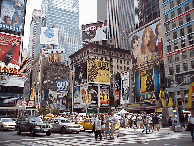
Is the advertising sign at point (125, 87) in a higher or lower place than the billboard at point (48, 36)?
lower

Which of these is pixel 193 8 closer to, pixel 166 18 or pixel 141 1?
pixel 166 18

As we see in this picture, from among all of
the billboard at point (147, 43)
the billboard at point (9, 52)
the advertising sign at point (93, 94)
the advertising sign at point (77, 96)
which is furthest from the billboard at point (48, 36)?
the billboard at point (147, 43)

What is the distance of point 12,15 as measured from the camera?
69.3 m

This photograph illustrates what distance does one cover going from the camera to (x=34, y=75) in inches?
6220

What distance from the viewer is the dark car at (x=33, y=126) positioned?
18.5 meters

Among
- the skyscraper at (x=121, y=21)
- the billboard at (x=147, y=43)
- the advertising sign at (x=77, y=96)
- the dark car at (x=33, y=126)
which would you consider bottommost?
the dark car at (x=33, y=126)

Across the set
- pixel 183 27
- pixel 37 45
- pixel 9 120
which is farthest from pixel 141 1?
pixel 37 45

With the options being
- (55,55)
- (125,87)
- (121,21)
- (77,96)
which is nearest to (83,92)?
(77,96)

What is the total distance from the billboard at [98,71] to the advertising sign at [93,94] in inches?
131

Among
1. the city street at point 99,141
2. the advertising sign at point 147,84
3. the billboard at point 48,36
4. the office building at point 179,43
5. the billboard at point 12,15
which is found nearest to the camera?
the city street at point 99,141

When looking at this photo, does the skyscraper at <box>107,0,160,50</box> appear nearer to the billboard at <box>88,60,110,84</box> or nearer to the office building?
the billboard at <box>88,60,110,84</box>

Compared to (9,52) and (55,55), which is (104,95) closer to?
(9,52)

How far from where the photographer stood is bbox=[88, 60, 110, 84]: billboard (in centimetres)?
9000

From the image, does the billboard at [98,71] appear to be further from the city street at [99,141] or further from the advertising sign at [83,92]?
the city street at [99,141]
